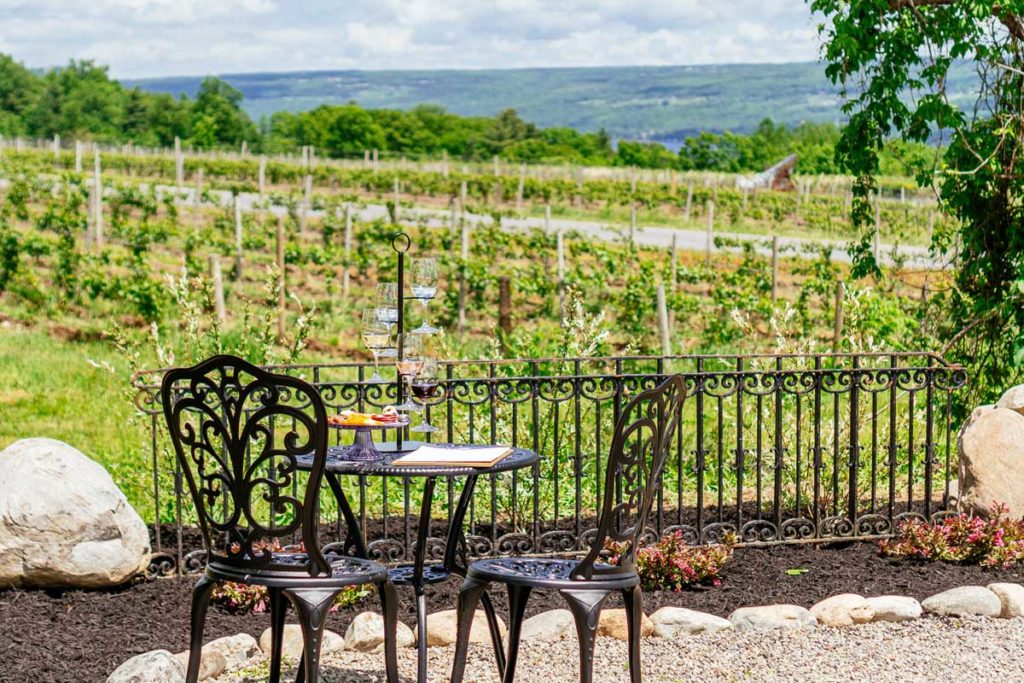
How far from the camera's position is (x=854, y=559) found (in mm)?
5691

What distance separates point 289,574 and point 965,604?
276 cm

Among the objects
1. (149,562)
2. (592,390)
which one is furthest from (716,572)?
(149,562)

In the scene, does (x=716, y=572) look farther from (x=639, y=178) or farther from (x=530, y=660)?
(x=639, y=178)

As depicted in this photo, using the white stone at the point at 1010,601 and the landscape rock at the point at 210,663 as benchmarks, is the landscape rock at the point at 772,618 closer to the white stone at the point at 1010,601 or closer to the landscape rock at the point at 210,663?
the white stone at the point at 1010,601

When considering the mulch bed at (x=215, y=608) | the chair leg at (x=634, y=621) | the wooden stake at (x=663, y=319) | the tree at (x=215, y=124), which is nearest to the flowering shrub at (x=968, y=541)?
the mulch bed at (x=215, y=608)

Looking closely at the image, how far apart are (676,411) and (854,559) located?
2426 mm

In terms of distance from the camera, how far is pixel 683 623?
4723mm

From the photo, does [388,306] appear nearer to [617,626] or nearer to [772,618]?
[617,626]

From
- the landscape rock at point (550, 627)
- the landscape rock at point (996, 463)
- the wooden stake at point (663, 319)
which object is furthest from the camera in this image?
the wooden stake at point (663, 319)

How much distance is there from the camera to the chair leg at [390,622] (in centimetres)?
357

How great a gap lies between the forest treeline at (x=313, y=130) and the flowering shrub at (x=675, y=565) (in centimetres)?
4904

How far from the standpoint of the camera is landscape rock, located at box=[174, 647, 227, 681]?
13.9 feet

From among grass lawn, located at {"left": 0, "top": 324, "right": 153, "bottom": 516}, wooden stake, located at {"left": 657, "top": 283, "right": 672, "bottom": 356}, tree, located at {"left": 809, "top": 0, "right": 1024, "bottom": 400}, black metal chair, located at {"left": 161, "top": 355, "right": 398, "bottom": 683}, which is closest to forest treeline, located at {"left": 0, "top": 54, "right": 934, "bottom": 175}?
wooden stake, located at {"left": 657, "top": 283, "right": 672, "bottom": 356}

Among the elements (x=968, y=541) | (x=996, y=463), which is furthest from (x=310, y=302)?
(x=968, y=541)
